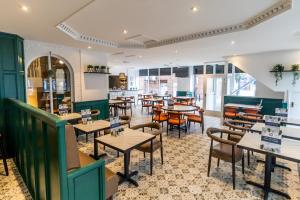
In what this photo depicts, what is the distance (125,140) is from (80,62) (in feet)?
11.7

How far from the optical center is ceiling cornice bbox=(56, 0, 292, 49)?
7.93ft

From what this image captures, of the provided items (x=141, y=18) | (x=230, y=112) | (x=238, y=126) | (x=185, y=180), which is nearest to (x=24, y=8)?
(x=141, y=18)

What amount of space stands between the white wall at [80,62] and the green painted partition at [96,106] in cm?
14

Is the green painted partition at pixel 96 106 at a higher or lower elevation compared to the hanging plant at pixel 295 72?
lower

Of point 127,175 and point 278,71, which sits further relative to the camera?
point 278,71

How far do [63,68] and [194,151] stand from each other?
13.8 ft

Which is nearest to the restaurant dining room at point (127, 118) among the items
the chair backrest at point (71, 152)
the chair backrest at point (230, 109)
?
the chair backrest at point (71, 152)

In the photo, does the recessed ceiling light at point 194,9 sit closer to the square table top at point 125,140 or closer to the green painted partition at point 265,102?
the square table top at point 125,140

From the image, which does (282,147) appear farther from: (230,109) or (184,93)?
(184,93)

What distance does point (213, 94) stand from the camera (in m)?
7.90

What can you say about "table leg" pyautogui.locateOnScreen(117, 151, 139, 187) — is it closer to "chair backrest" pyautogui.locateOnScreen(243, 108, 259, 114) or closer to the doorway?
the doorway

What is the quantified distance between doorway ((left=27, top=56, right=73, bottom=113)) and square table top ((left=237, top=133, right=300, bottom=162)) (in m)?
4.55

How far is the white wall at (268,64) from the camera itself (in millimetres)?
5275

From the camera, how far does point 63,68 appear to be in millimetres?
Answer: 4898
